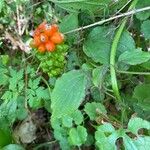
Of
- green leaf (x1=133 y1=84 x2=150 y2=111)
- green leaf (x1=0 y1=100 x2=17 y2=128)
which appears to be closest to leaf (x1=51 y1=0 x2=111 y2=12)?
green leaf (x1=133 y1=84 x2=150 y2=111)

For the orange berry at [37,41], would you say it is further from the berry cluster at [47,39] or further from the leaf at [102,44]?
the leaf at [102,44]

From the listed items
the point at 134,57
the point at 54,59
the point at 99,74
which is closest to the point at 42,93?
the point at 54,59

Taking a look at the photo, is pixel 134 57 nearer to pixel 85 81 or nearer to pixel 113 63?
pixel 113 63

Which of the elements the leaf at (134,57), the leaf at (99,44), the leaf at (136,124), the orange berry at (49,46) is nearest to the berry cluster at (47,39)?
the orange berry at (49,46)

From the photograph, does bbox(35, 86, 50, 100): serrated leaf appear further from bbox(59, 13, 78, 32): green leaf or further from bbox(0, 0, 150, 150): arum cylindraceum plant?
bbox(59, 13, 78, 32): green leaf

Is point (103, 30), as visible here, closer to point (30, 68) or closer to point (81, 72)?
point (81, 72)

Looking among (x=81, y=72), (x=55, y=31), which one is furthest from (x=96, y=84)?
(x=55, y=31)

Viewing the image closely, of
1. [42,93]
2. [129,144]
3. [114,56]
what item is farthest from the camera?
[42,93]
